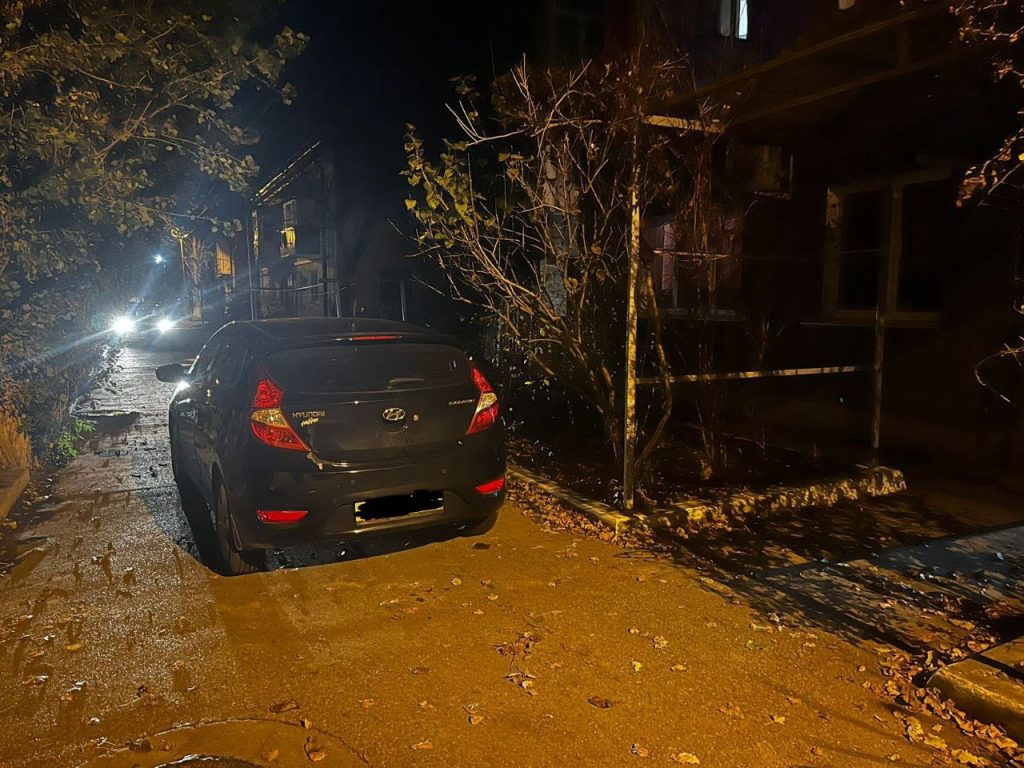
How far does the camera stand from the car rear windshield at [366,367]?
4777 millimetres

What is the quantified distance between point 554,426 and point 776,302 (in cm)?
311

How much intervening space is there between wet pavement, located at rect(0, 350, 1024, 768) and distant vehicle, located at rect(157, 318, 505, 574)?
0.47m

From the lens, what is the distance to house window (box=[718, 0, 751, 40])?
10320mm

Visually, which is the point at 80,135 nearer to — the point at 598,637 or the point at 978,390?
the point at 598,637

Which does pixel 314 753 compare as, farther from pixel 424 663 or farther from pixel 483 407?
pixel 483 407

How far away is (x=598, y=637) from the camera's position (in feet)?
13.7

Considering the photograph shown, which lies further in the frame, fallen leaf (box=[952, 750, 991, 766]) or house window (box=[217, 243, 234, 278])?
house window (box=[217, 243, 234, 278])

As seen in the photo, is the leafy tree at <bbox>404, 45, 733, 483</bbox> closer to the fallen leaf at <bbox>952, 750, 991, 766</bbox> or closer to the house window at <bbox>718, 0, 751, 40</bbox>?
the house window at <bbox>718, 0, 751, 40</bbox>

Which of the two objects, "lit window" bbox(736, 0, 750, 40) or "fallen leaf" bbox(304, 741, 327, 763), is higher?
"lit window" bbox(736, 0, 750, 40)

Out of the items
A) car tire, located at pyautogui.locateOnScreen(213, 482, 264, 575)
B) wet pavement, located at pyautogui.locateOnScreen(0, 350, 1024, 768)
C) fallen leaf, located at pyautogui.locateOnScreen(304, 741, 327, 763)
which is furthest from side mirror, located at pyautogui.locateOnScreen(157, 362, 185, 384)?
fallen leaf, located at pyautogui.locateOnScreen(304, 741, 327, 763)

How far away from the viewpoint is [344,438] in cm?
467

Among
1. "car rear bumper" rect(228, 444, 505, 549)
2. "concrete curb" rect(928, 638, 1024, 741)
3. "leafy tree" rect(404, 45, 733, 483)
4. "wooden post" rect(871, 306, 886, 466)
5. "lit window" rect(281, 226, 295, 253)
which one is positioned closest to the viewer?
"concrete curb" rect(928, 638, 1024, 741)

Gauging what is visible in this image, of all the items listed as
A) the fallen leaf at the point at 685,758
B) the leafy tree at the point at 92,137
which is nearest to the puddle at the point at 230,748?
the fallen leaf at the point at 685,758

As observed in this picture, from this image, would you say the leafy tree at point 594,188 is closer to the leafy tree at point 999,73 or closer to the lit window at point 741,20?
the leafy tree at point 999,73
